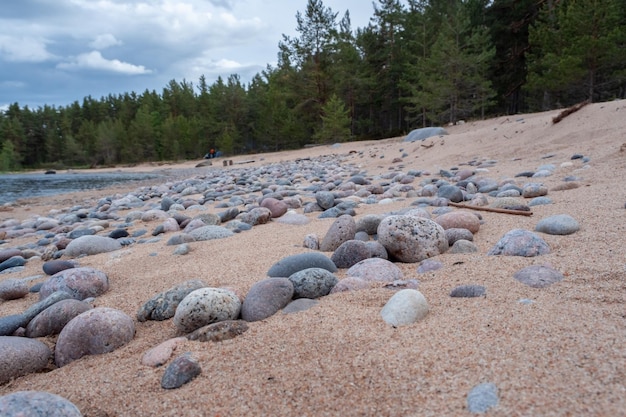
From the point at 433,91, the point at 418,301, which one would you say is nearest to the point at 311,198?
the point at 418,301

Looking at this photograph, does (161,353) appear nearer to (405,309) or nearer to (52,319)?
(52,319)

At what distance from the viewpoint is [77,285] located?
2057 mm

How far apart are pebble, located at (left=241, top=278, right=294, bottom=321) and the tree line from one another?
45.9 feet

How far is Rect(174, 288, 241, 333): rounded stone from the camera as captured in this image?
148cm

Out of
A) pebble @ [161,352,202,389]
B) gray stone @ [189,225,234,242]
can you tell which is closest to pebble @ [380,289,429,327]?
pebble @ [161,352,202,389]

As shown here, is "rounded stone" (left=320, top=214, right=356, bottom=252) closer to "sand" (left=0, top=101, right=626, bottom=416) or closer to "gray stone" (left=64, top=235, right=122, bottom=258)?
"sand" (left=0, top=101, right=626, bottom=416)

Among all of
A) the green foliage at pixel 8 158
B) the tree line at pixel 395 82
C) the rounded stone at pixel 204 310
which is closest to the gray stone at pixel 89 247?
the rounded stone at pixel 204 310

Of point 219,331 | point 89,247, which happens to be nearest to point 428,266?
point 219,331

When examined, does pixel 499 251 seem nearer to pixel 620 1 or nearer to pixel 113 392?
pixel 113 392

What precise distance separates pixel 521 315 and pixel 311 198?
3757mm

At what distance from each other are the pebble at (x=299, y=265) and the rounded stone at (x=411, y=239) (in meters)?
0.33

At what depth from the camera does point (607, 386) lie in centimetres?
81

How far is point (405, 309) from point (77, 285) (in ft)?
5.75

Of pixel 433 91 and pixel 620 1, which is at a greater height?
pixel 620 1
